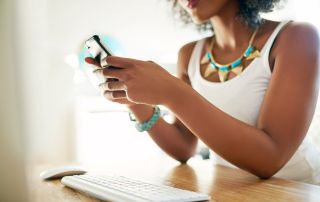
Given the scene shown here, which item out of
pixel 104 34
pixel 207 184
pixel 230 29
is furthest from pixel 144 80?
pixel 104 34

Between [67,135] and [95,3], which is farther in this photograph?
[95,3]

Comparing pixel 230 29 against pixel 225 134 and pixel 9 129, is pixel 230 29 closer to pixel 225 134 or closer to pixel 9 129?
pixel 225 134

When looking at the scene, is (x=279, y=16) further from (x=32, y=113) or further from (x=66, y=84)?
(x=32, y=113)

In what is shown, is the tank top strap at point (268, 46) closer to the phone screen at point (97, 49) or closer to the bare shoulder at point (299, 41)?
the bare shoulder at point (299, 41)

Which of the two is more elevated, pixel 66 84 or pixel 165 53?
pixel 165 53

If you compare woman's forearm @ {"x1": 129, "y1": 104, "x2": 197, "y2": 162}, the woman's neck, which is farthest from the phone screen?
the woman's neck

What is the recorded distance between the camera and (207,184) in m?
0.59

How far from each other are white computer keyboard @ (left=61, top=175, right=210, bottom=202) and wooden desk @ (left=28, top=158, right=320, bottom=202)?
2cm

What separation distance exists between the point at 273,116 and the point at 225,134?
117mm

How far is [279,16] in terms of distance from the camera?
162cm

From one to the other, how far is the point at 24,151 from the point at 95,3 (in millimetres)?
1744

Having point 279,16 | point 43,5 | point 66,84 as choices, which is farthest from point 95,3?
point 43,5

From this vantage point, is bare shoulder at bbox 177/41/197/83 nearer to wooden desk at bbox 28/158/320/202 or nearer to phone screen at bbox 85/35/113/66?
wooden desk at bbox 28/158/320/202

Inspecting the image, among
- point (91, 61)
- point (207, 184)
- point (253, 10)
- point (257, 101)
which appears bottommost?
point (207, 184)
